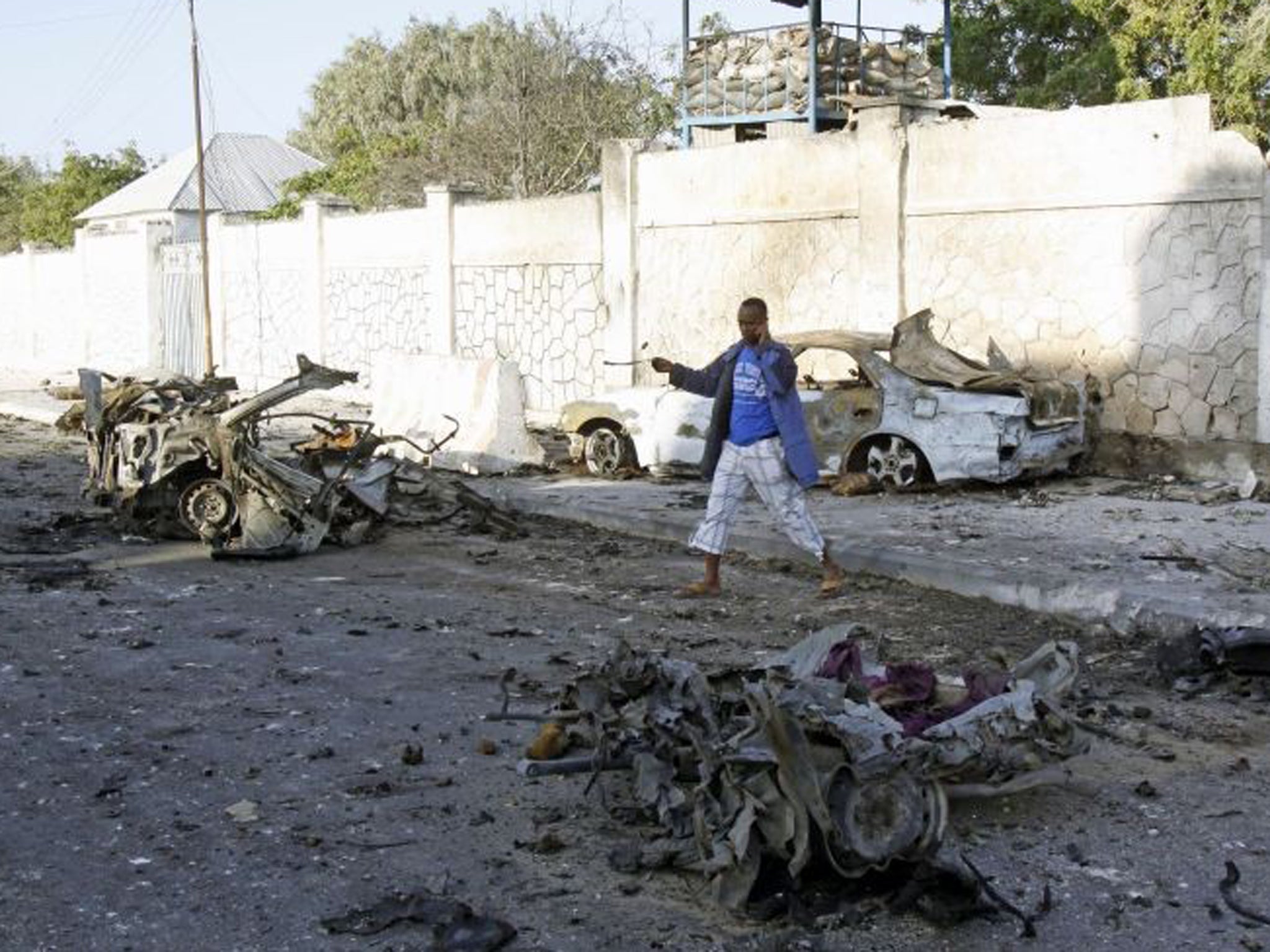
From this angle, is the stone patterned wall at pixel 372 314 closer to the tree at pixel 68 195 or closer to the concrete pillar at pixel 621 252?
the concrete pillar at pixel 621 252

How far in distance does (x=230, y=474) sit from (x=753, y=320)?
4.27 meters

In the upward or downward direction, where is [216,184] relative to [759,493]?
upward

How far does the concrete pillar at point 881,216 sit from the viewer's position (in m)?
16.5

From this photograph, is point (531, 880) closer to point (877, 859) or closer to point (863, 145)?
point (877, 859)

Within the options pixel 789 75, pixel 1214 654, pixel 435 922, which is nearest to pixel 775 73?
pixel 789 75

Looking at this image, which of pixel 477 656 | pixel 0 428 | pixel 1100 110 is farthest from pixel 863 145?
pixel 0 428

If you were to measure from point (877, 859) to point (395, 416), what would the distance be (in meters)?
13.4

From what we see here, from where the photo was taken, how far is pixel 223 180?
56938mm

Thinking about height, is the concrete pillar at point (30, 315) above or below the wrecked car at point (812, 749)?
above

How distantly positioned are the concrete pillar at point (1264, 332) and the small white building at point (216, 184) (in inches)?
1645

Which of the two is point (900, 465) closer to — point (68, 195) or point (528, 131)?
point (528, 131)

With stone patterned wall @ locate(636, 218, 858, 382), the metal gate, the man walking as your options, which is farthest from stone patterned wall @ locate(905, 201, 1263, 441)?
the metal gate

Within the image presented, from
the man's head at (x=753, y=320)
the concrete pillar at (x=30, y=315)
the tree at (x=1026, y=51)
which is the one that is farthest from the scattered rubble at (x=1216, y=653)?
the concrete pillar at (x=30, y=315)

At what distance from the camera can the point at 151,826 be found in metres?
5.60
